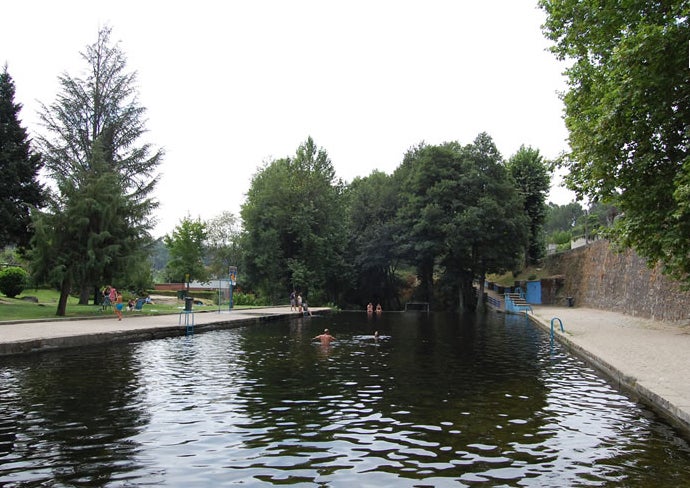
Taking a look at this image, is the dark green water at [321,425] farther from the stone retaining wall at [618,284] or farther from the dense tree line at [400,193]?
the stone retaining wall at [618,284]

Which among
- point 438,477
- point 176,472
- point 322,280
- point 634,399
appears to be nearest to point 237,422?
point 176,472

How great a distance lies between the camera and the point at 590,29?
18328 mm

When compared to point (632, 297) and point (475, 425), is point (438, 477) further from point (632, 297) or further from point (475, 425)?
point (632, 297)

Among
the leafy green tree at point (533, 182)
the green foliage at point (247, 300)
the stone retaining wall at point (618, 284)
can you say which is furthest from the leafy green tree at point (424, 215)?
the green foliage at point (247, 300)

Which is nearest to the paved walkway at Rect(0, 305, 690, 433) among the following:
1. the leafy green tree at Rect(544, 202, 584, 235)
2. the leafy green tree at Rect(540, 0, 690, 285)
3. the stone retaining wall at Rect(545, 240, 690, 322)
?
the stone retaining wall at Rect(545, 240, 690, 322)

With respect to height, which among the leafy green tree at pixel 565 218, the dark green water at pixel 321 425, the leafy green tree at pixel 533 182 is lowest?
the dark green water at pixel 321 425

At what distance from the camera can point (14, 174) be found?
1207 inches

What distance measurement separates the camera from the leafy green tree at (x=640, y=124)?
43.8ft

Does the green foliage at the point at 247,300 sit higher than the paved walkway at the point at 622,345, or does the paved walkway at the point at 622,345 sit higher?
the green foliage at the point at 247,300

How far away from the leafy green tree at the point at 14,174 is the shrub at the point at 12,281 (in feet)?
13.8

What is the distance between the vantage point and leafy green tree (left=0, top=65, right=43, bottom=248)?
30297 mm

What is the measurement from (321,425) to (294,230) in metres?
47.5

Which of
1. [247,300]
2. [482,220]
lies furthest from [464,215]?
[247,300]

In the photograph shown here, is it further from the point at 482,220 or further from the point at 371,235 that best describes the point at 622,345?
the point at 371,235
